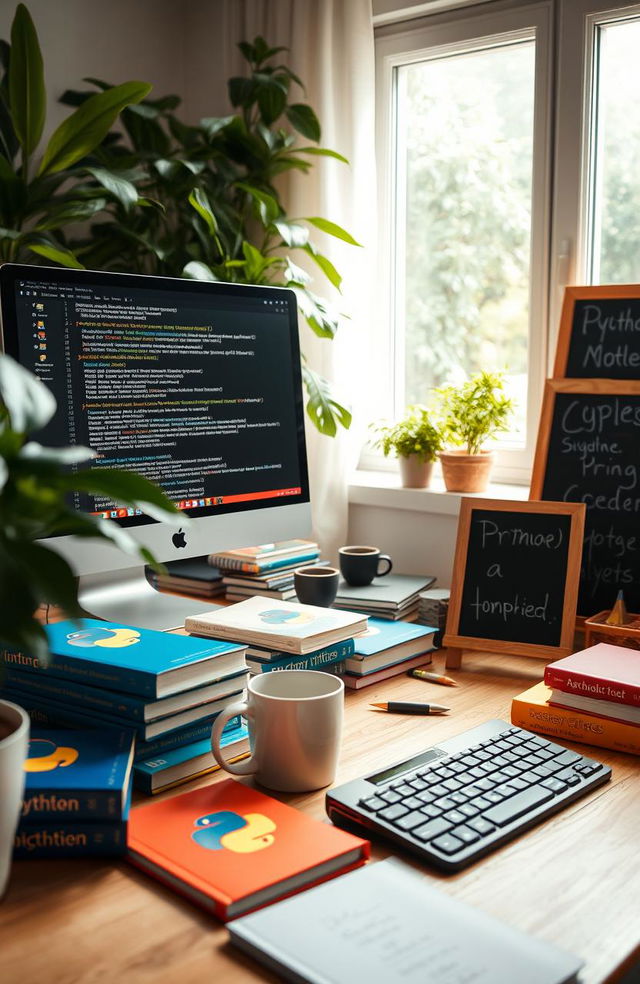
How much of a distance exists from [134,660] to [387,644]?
48cm

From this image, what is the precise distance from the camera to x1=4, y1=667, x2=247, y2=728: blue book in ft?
3.32

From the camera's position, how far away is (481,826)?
924mm

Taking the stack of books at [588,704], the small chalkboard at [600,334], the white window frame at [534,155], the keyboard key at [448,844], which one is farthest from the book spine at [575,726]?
the white window frame at [534,155]

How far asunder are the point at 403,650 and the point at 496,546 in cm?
24

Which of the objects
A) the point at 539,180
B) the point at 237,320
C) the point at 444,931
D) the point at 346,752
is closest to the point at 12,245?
the point at 237,320

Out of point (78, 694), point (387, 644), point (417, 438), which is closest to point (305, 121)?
point (417, 438)

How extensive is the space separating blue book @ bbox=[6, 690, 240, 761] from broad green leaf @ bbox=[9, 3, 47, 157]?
127cm

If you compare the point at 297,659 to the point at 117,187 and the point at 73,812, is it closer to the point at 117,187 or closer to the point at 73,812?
the point at 73,812

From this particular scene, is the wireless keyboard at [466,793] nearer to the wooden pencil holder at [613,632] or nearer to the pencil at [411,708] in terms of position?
the pencil at [411,708]

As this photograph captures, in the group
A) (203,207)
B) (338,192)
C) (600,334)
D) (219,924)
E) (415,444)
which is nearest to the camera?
(219,924)

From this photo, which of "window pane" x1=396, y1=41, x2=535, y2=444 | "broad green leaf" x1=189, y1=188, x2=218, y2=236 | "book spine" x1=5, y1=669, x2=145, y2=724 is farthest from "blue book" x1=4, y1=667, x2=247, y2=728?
"window pane" x1=396, y1=41, x2=535, y2=444

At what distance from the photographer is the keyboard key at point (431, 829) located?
0.89 meters

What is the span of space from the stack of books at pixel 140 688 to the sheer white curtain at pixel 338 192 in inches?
40.9

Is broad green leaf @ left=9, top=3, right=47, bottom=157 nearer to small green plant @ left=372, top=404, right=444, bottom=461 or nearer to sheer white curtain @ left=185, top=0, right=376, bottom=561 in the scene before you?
sheer white curtain @ left=185, top=0, right=376, bottom=561
